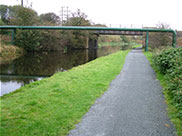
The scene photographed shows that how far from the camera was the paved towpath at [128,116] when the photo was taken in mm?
4398

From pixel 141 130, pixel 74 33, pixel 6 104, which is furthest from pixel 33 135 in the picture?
pixel 74 33

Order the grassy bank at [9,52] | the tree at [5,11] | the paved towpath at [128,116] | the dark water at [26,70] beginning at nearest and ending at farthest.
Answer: the paved towpath at [128,116] < the dark water at [26,70] < the grassy bank at [9,52] < the tree at [5,11]

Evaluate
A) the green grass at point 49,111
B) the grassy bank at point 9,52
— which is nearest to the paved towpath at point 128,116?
the green grass at point 49,111

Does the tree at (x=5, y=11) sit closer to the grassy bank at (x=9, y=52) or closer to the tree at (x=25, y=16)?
the tree at (x=25, y=16)

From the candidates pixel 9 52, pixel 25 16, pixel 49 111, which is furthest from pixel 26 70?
pixel 25 16

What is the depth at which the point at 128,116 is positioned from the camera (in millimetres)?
5215

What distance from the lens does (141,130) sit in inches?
175

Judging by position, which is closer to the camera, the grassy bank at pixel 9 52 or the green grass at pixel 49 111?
the green grass at pixel 49 111

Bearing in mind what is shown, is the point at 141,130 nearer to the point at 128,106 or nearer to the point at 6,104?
the point at 128,106

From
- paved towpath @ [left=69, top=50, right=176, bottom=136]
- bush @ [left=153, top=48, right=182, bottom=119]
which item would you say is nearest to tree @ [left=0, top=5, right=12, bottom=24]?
bush @ [left=153, top=48, right=182, bottom=119]

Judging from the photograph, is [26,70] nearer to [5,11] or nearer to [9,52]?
[9,52]

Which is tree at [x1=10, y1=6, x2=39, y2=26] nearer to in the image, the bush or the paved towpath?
the bush

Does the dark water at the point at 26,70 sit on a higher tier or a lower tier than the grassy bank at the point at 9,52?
lower

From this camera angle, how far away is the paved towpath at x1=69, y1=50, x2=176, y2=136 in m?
4.40
